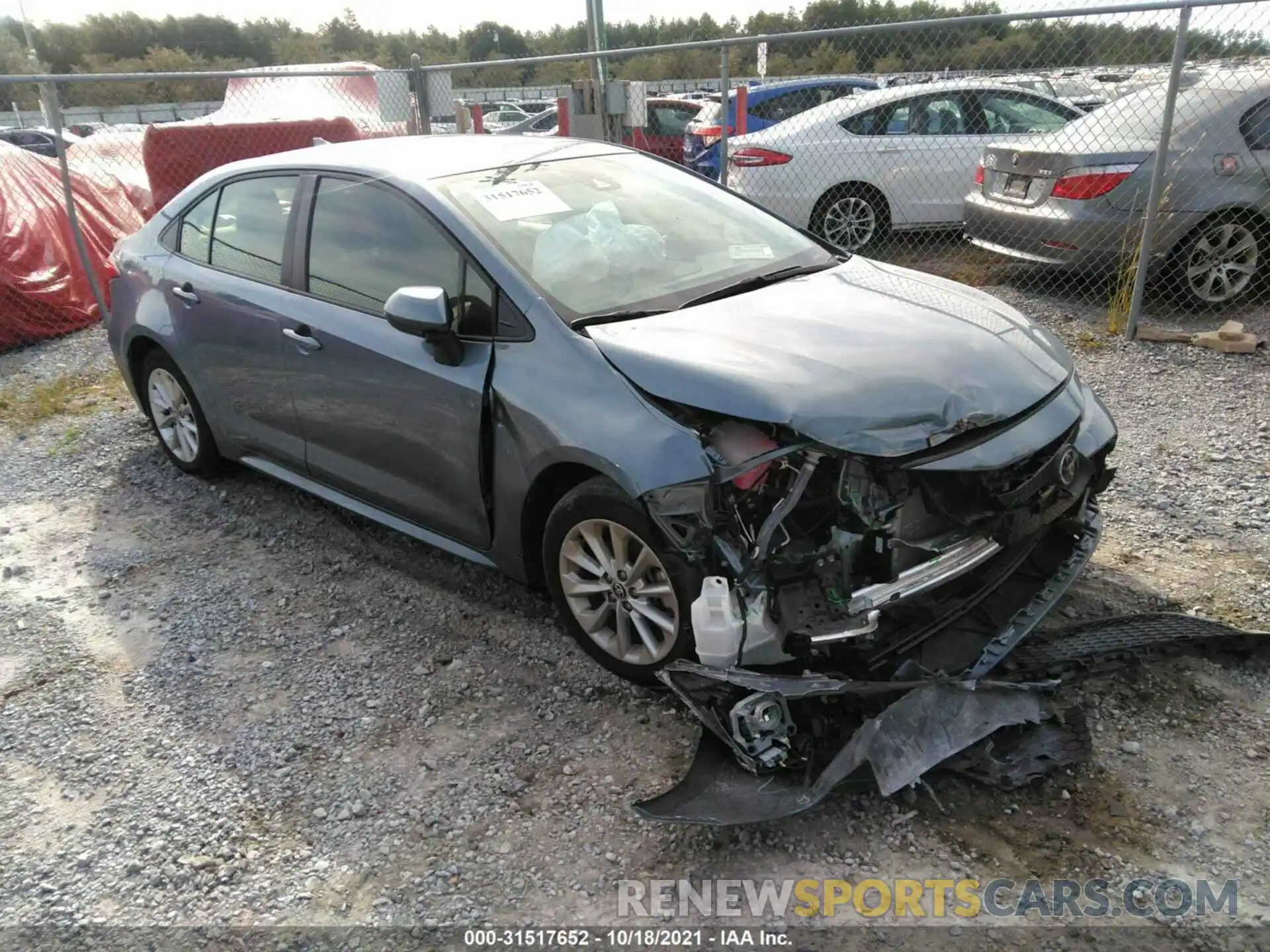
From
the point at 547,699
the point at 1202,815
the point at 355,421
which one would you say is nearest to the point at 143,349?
the point at 355,421

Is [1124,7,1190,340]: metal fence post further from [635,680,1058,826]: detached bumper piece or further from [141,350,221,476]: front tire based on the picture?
[141,350,221,476]: front tire

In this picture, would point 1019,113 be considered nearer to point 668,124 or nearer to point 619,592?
point 668,124

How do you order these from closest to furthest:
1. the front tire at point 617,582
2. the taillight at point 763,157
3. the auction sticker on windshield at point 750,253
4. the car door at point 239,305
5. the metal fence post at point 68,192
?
the front tire at point 617,582 → the auction sticker on windshield at point 750,253 → the car door at point 239,305 → the metal fence post at point 68,192 → the taillight at point 763,157

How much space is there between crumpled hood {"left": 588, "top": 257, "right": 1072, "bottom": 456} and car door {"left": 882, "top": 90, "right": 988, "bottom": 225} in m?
5.28

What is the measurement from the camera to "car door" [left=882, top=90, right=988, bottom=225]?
8367 millimetres

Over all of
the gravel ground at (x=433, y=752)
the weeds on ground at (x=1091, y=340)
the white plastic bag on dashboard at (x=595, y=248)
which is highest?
the white plastic bag on dashboard at (x=595, y=248)

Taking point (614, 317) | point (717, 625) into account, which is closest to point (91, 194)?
point (614, 317)

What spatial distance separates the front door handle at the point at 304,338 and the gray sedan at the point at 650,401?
13 mm

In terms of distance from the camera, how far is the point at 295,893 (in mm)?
2590

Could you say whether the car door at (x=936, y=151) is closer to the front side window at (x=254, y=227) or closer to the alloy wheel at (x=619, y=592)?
A: the front side window at (x=254, y=227)

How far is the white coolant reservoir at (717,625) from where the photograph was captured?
2.66 metres

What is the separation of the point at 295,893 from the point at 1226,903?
2.40 metres

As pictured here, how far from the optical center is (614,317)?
326cm

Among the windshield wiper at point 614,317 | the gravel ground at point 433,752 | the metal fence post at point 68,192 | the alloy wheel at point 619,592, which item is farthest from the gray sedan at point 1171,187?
the metal fence post at point 68,192
